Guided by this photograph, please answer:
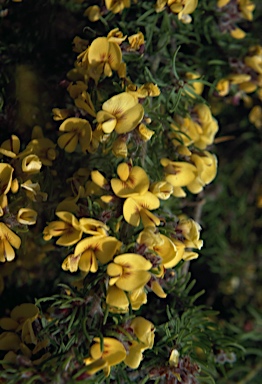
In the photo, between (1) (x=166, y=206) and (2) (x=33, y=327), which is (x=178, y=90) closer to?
(1) (x=166, y=206)

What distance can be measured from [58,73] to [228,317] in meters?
0.56

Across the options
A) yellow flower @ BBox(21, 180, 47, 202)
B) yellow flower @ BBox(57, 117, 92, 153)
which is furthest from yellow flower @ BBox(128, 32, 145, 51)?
yellow flower @ BBox(21, 180, 47, 202)

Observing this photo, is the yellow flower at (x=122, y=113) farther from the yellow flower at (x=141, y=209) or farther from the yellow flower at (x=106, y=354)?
the yellow flower at (x=106, y=354)

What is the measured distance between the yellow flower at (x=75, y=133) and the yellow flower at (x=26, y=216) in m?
0.11

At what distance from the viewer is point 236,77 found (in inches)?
36.0

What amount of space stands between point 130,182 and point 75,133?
10cm

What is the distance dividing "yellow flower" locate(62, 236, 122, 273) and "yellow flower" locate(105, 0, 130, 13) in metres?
0.32

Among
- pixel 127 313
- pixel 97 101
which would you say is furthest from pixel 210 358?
pixel 97 101

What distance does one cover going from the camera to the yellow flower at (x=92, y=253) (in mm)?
668

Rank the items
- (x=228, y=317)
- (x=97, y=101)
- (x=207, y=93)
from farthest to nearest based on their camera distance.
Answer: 1. (x=228, y=317)
2. (x=207, y=93)
3. (x=97, y=101)

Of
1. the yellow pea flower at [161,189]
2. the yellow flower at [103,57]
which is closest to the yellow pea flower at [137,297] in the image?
the yellow pea flower at [161,189]

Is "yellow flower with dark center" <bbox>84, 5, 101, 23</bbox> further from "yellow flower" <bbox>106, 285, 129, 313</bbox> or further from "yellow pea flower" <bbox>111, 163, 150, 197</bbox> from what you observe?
"yellow flower" <bbox>106, 285, 129, 313</bbox>

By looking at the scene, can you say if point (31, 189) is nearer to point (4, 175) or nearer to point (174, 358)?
point (4, 175)

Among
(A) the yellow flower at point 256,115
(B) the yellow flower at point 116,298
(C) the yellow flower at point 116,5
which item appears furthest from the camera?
(A) the yellow flower at point 256,115
